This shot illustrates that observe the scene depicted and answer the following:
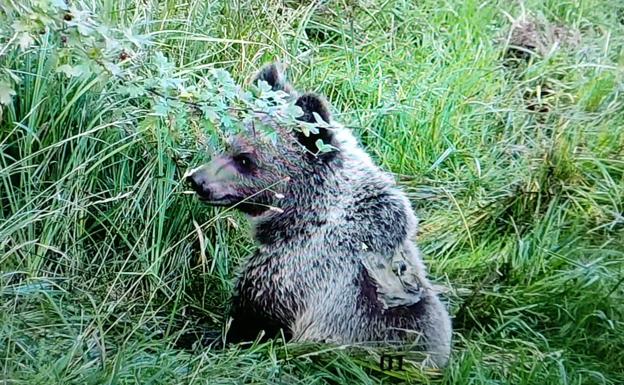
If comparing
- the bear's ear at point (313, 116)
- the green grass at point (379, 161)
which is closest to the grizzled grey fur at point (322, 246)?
the bear's ear at point (313, 116)

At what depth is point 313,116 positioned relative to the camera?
4.18 metres

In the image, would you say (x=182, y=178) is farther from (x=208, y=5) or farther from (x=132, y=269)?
(x=208, y=5)

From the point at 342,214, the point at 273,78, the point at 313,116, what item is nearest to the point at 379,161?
the point at 273,78

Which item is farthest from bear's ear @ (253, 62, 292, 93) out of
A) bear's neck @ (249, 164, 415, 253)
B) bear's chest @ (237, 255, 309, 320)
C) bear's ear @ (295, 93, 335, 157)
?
bear's chest @ (237, 255, 309, 320)

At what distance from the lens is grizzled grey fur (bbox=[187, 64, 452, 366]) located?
4.19 metres

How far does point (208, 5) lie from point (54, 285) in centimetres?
195

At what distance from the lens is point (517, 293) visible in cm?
475

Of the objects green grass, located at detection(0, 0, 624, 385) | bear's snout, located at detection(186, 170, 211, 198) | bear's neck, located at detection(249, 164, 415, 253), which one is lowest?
green grass, located at detection(0, 0, 624, 385)

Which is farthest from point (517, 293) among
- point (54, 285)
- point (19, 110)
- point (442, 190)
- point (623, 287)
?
point (19, 110)

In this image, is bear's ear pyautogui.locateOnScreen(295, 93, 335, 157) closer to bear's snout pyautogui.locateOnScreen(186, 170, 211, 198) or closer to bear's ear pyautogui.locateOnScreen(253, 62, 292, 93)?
bear's ear pyautogui.locateOnScreen(253, 62, 292, 93)

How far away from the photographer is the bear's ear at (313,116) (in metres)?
4.20

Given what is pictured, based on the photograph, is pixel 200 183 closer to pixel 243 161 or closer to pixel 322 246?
pixel 243 161

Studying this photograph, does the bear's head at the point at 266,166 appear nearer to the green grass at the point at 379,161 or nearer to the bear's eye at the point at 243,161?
the bear's eye at the point at 243,161

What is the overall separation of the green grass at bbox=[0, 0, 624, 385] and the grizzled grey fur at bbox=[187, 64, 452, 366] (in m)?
0.20
